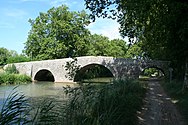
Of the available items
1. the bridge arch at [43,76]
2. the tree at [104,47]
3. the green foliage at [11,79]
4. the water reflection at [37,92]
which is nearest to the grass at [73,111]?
the water reflection at [37,92]

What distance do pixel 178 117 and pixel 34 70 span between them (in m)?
36.3

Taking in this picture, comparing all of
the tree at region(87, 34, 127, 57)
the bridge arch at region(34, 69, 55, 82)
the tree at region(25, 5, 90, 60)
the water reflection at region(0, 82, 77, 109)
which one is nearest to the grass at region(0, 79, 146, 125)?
the water reflection at region(0, 82, 77, 109)

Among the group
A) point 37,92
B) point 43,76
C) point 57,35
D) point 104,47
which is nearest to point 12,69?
point 43,76

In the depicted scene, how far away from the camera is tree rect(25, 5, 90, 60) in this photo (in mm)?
42531

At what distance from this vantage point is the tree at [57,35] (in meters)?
42.5

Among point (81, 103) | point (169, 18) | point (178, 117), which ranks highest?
point (169, 18)

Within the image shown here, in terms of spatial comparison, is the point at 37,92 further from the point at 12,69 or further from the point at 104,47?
the point at 104,47

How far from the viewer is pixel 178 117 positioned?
7859mm

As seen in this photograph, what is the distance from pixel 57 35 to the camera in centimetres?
4312

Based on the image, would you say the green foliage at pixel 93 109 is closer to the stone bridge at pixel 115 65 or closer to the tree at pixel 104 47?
the stone bridge at pixel 115 65

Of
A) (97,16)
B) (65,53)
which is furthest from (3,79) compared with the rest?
(97,16)

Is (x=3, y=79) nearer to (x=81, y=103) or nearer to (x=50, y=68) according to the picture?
(x=50, y=68)

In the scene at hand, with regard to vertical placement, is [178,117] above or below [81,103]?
below

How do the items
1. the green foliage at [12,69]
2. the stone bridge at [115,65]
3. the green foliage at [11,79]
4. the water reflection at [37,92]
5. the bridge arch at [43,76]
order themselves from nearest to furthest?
1. the water reflection at [37,92]
2. the green foliage at [11,79]
3. the stone bridge at [115,65]
4. the green foliage at [12,69]
5. the bridge arch at [43,76]
